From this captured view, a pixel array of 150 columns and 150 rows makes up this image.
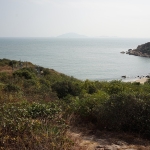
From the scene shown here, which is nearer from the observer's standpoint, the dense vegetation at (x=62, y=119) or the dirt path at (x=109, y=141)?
the dense vegetation at (x=62, y=119)

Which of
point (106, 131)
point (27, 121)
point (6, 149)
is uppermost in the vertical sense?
point (27, 121)

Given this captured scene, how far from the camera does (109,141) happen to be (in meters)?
5.03

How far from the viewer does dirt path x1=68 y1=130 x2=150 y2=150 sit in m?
4.62

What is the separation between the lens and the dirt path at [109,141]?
15.2ft

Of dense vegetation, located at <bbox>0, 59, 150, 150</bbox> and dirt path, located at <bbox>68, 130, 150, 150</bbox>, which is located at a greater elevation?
dense vegetation, located at <bbox>0, 59, 150, 150</bbox>

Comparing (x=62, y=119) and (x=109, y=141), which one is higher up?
(x=62, y=119)

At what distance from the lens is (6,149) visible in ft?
12.0

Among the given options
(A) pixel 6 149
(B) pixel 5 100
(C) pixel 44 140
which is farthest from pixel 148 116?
(B) pixel 5 100

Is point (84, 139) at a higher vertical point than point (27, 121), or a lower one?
lower

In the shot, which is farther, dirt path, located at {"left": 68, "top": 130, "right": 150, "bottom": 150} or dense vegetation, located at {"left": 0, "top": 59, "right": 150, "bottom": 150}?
dirt path, located at {"left": 68, "top": 130, "right": 150, "bottom": 150}

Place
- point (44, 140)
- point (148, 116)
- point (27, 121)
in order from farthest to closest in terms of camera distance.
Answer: point (148, 116) < point (27, 121) < point (44, 140)

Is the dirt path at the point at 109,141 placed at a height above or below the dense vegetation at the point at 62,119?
below

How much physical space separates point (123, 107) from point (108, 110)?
36 centimetres

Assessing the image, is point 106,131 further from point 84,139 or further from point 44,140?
point 44,140
